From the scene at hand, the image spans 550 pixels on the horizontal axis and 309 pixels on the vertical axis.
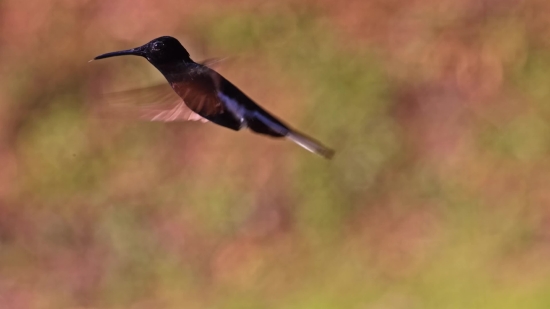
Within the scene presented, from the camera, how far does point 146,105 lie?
38.2 inches

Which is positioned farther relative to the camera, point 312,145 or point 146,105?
point 146,105

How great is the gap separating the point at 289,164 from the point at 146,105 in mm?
1854

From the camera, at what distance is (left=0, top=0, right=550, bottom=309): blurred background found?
265 centimetres

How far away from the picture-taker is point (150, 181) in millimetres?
2908

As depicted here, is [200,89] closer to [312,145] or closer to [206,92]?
[206,92]

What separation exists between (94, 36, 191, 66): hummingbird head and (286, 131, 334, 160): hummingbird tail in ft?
0.58

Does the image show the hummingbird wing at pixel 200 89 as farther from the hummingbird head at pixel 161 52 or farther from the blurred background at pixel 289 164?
the blurred background at pixel 289 164

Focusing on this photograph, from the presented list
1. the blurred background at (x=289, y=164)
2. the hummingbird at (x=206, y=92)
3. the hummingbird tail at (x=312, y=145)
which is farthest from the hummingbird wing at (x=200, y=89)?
the blurred background at (x=289, y=164)

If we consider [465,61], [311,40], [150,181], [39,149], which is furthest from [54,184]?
[465,61]

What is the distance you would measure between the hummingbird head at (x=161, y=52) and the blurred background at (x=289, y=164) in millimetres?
1715

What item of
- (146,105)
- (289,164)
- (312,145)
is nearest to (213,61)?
(146,105)

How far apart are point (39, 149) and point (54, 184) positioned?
0.57ft

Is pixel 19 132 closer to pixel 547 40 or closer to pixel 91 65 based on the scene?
pixel 91 65

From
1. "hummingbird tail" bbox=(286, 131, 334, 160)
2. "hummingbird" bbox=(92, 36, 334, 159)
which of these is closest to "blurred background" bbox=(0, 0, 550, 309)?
"hummingbird" bbox=(92, 36, 334, 159)
